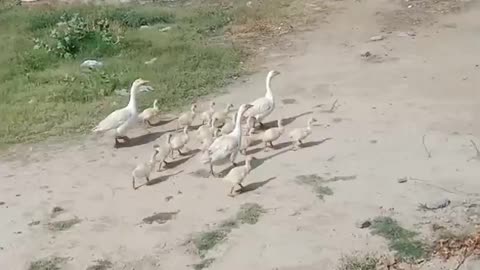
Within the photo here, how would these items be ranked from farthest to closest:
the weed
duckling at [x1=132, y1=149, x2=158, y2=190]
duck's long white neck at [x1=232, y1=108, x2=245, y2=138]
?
1. duck's long white neck at [x1=232, y1=108, x2=245, y2=138]
2. duckling at [x1=132, y1=149, x2=158, y2=190]
3. the weed

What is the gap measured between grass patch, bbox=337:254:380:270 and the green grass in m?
4.18

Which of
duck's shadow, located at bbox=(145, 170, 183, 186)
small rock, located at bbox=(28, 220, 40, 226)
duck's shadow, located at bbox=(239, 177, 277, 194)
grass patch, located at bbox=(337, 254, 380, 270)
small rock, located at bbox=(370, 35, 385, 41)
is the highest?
grass patch, located at bbox=(337, 254, 380, 270)

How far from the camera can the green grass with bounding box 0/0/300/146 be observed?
1053cm

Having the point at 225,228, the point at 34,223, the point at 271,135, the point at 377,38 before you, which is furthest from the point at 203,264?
the point at 377,38

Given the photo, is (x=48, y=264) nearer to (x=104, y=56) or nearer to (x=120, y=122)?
(x=120, y=122)

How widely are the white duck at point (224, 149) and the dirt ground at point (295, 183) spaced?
0.66ft

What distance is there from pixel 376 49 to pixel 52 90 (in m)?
4.08

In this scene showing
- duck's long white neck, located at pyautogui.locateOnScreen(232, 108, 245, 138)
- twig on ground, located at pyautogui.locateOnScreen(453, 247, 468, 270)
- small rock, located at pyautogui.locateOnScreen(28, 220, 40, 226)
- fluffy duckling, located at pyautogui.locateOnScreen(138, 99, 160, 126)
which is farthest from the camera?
fluffy duckling, located at pyautogui.locateOnScreen(138, 99, 160, 126)

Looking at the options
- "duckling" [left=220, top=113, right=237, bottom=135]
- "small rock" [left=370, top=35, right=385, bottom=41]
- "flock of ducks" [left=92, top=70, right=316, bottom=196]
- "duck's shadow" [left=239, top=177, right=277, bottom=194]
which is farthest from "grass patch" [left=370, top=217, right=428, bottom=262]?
"small rock" [left=370, top=35, right=385, bottom=41]

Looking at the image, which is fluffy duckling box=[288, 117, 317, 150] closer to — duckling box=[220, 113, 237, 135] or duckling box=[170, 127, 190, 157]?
duckling box=[220, 113, 237, 135]

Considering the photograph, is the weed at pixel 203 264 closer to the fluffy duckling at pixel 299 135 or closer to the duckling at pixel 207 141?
the duckling at pixel 207 141

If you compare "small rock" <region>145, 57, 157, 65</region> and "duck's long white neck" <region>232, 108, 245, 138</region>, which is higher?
"duck's long white neck" <region>232, 108, 245, 138</region>

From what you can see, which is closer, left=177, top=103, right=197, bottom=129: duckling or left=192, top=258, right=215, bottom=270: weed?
left=192, top=258, right=215, bottom=270: weed

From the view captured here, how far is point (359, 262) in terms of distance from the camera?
664cm
